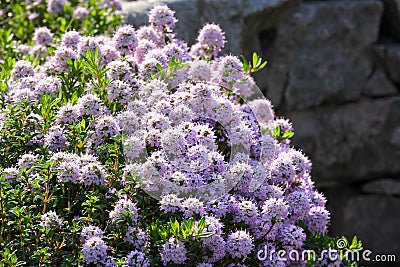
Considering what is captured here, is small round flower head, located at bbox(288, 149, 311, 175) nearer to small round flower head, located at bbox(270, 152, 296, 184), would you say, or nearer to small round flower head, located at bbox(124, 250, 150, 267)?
small round flower head, located at bbox(270, 152, 296, 184)

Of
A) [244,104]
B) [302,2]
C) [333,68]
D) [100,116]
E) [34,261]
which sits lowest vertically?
[34,261]

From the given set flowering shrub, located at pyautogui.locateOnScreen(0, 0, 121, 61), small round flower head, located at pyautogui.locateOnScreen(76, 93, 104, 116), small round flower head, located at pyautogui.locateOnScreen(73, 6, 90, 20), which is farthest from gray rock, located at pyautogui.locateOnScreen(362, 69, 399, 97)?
small round flower head, located at pyautogui.locateOnScreen(76, 93, 104, 116)

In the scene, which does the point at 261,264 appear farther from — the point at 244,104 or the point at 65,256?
the point at 244,104

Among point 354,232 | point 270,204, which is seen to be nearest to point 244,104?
point 270,204

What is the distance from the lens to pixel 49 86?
Result: 2.75 metres

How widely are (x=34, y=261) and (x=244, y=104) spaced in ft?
4.26

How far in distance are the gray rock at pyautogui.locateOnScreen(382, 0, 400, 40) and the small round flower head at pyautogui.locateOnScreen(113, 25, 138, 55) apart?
3.16m

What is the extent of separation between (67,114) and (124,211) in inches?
20.9

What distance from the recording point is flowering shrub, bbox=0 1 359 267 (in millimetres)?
2227

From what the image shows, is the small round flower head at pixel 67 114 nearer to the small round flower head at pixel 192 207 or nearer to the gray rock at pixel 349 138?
the small round flower head at pixel 192 207

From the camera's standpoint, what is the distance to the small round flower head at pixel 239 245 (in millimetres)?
2262

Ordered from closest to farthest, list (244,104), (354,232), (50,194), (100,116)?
(50,194)
(100,116)
(244,104)
(354,232)

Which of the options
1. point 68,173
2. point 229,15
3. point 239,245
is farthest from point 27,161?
point 229,15

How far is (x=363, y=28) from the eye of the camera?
5516mm
